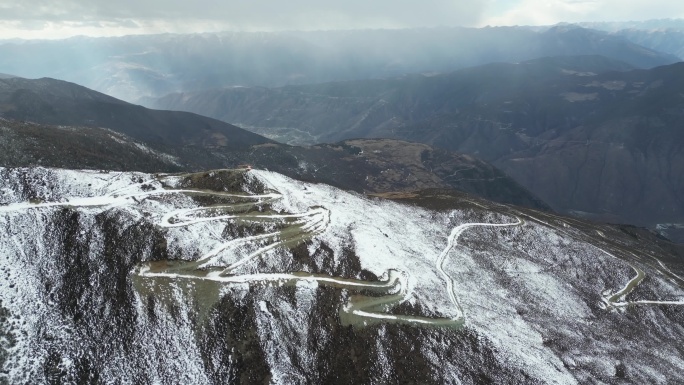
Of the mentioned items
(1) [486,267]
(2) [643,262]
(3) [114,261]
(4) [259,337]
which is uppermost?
(3) [114,261]

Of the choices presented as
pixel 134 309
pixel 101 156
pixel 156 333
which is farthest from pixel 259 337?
pixel 101 156

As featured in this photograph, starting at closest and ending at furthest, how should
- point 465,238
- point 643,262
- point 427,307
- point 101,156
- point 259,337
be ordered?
point 259,337, point 427,307, point 465,238, point 643,262, point 101,156

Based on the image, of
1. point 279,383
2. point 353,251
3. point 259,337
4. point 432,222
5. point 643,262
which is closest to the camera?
point 279,383

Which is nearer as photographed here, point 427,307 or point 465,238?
point 427,307

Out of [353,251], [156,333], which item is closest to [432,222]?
[353,251]

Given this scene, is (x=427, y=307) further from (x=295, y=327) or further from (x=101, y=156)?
(x=101, y=156)

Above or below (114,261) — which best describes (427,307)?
below

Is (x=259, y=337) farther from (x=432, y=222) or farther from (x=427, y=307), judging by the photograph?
(x=432, y=222)
